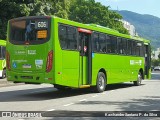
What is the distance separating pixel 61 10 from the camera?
4819cm

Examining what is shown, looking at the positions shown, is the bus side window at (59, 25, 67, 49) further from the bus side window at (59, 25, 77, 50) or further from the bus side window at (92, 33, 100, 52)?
the bus side window at (92, 33, 100, 52)

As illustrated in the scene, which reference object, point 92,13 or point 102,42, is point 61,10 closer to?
point 92,13

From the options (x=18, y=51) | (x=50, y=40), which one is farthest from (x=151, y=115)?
(x=18, y=51)

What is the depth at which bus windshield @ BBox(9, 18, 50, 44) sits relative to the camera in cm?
1539

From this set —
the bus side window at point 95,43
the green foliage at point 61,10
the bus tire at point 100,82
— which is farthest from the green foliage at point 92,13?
the bus side window at point 95,43

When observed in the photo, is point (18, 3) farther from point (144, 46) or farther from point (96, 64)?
point (96, 64)

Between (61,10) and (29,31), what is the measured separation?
32.8 metres

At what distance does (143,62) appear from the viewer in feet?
87.2

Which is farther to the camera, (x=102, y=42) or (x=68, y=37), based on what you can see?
(x=102, y=42)

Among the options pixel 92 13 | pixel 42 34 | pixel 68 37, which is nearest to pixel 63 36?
pixel 68 37

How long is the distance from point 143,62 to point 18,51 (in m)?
12.6

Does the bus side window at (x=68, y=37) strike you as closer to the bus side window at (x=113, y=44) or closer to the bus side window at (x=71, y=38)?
the bus side window at (x=71, y=38)

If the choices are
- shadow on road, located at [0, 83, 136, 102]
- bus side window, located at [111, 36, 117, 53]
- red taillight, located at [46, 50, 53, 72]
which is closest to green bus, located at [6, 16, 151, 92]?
red taillight, located at [46, 50, 53, 72]

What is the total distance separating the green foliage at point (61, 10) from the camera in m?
33.8
